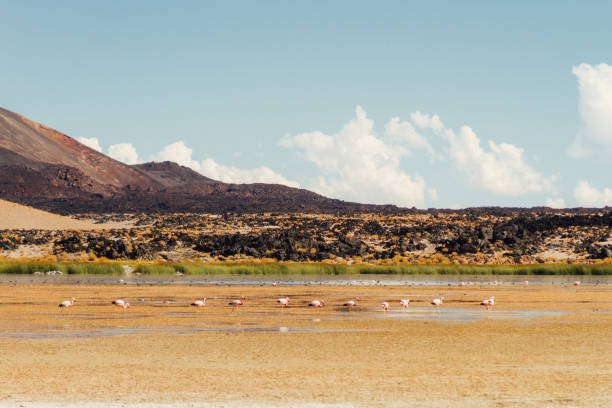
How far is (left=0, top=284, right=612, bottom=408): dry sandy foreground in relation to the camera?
1320 cm

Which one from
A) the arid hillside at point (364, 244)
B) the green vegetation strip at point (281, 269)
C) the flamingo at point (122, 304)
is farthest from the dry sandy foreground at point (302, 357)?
the arid hillside at point (364, 244)

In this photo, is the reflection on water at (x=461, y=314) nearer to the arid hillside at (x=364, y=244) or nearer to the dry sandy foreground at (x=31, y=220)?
the arid hillside at (x=364, y=244)

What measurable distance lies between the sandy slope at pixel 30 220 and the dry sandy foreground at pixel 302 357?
296 ft

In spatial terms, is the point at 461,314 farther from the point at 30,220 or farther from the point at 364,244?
the point at 30,220

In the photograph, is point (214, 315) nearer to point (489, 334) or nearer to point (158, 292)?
point (489, 334)

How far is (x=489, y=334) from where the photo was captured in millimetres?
22859

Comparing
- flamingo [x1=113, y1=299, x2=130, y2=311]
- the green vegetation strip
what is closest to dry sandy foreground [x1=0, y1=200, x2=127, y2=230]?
the green vegetation strip

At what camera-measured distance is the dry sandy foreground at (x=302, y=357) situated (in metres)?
13.2

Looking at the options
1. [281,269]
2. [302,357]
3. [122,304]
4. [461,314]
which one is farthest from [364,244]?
[302,357]

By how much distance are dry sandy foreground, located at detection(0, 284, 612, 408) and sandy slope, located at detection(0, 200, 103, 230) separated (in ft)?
296

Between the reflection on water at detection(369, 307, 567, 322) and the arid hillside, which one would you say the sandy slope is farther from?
the reflection on water at detection(369, 307, 567, 322)

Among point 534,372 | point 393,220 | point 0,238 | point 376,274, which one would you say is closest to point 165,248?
point 0,238

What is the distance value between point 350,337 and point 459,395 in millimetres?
8733

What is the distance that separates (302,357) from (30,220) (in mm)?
111079
